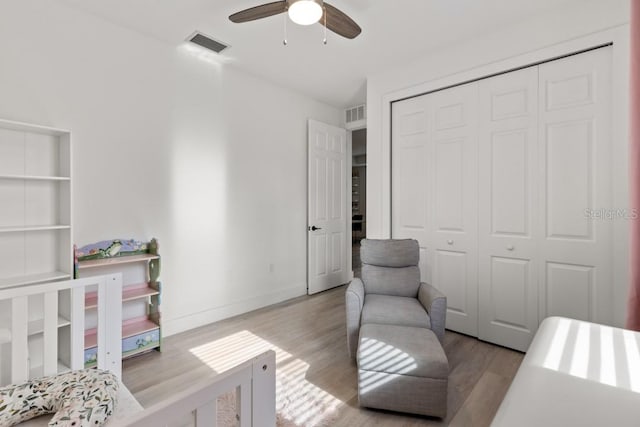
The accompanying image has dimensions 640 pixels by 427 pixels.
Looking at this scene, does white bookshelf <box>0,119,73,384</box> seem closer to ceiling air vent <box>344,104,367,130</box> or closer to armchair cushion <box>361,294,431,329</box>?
armchair cushion <box>361,294,431,329</box>

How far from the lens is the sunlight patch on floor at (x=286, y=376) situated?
1.70m

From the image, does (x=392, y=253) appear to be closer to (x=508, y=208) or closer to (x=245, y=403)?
(x=508, y=208)

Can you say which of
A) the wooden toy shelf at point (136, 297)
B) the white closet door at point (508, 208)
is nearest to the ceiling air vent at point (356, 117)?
the white closet door at point (508, 208)

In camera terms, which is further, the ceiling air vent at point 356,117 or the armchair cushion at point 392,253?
the ceiling air vent at point 356,117

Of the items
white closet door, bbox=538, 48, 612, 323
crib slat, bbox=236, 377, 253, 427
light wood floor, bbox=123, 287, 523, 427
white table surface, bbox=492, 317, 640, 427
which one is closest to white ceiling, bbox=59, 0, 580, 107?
white closet door, bbox=538, 48, 612, 323

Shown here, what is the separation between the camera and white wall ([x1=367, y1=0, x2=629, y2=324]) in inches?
78.1

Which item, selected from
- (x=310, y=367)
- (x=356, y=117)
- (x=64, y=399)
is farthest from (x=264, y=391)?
(x=356, y=117)

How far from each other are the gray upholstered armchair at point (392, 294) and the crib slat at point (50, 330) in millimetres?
1663

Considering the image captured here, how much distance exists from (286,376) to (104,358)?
111 centimetres

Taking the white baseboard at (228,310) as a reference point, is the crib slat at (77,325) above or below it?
above

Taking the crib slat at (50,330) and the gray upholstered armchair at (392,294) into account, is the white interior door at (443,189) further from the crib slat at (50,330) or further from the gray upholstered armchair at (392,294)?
the crib slat at (50,330)

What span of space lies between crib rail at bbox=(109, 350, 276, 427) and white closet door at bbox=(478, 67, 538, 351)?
2383 mm

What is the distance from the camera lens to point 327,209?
416 centimetres

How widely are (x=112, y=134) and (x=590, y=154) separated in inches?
144
